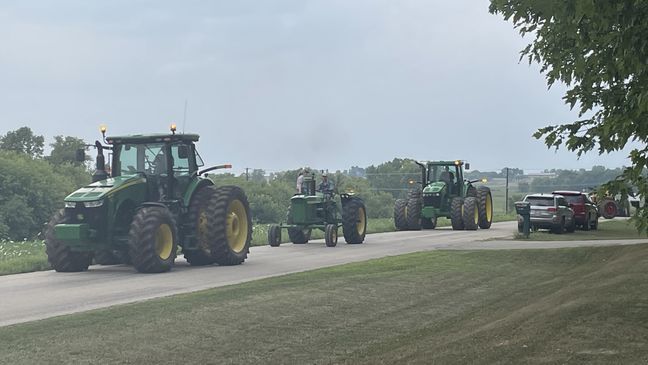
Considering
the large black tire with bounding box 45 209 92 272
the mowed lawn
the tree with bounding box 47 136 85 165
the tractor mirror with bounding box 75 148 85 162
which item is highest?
the tree with bounding box 47 136 85 165

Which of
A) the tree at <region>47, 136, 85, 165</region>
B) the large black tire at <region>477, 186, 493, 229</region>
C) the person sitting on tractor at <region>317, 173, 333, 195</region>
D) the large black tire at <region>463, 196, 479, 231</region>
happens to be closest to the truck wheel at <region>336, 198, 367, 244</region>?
the person sitting on tractor at <region>317, 173, 333, 195</region>

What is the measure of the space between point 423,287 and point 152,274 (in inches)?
235

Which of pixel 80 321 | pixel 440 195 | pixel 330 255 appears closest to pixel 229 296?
pixel 80 321

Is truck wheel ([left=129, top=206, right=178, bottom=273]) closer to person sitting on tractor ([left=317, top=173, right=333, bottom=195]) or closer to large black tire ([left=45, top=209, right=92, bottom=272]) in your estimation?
large black tire ([left=45, top=209, right=92, bottom=272])

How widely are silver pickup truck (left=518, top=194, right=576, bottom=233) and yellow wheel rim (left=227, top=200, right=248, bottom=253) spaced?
50.5ft

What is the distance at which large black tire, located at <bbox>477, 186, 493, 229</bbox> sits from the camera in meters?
37.1

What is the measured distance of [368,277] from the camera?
1667cm

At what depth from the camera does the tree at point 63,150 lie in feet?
158

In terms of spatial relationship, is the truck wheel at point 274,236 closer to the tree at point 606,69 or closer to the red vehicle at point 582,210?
the red vehicle at point 582,210

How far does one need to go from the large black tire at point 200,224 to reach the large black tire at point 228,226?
10cm

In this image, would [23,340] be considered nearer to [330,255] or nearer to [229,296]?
[229,296]

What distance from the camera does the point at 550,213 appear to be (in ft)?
109

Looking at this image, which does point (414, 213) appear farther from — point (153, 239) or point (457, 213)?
point (153, 239)

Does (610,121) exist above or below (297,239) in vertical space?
above
